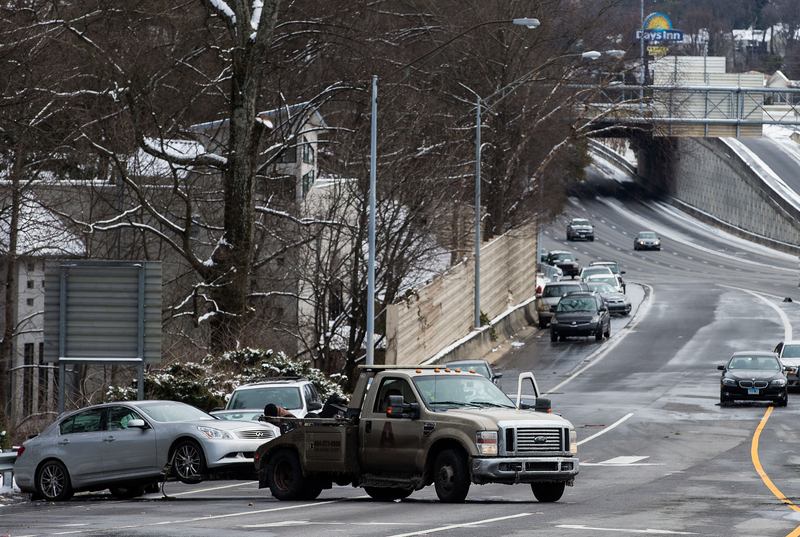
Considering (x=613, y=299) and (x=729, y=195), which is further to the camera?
(x=729, y=195)

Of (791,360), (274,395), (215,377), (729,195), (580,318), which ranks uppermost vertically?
(729,195)

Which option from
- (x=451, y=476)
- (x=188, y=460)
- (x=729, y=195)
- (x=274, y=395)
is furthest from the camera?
(x=729, y=195)

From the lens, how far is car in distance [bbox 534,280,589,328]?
6178 cm

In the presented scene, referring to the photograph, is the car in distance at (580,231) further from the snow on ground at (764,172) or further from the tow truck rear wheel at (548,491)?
the tow truck rear wheel at (548,491)

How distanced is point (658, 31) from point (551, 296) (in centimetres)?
8179

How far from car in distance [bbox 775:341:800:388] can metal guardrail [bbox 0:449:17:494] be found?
25489 mm

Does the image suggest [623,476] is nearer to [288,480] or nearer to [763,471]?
[763,471]

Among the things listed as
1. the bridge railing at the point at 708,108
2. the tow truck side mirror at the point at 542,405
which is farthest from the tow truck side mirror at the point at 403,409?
the bridge railing at the point at 708,108

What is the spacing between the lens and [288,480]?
20.3 metres

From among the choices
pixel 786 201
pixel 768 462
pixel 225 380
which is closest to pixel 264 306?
pixel 225 380

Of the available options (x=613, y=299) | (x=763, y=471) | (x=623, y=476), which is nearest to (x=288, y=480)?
(x=623, y=476)

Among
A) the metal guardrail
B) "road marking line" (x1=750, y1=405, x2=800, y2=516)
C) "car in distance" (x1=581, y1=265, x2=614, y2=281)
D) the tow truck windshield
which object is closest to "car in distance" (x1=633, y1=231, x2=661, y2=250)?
"car in distance" (x1=581, y1=265, x2=614, y2=281)

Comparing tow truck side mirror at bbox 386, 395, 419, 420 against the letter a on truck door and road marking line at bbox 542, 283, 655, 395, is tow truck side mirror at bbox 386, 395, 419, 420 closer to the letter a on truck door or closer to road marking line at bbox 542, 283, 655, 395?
the letter a on truck door

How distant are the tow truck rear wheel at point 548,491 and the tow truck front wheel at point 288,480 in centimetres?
317
